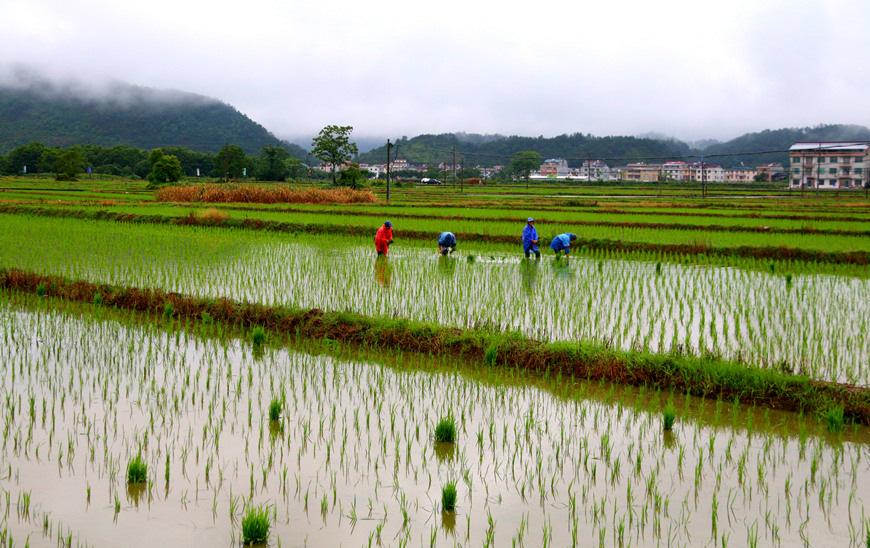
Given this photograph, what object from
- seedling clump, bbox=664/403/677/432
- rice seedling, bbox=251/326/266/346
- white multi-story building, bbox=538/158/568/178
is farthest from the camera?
white multi-story building, bbox=538/158/568/178

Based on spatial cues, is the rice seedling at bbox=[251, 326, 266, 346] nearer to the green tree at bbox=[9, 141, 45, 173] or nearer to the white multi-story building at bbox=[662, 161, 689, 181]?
the green tree at bbox=[9, 141, 45, 173]

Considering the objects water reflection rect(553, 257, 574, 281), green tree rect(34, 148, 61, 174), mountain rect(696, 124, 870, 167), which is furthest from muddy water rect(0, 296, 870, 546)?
mountain rect(696, 124, 870, 167)

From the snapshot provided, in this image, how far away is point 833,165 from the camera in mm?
55438

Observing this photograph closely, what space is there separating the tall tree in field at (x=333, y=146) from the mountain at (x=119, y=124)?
49893mm

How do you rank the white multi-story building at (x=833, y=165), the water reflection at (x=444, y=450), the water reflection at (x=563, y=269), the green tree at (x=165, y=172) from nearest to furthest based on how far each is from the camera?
1. the water reflection at (x=444, y=450)
2. the water reflection at (x=563, y=269)
3. the green tree at (x=165, y=172)
4. the white multi-story building at (x=833, y=165)

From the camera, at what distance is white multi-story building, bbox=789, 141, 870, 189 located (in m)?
54.0

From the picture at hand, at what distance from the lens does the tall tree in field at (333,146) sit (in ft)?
163

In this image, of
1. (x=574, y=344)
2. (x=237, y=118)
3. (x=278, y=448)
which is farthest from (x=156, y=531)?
(x=237, y=118)

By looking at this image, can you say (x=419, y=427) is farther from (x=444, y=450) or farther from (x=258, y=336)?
(x=258, y=336)

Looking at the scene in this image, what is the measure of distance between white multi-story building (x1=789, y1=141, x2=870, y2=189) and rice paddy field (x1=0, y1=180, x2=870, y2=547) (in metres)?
53.2

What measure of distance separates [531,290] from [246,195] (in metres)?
20.3

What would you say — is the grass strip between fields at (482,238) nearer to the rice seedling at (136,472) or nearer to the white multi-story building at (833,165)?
the rice seedling at (136,472)

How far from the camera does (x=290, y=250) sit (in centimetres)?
1185

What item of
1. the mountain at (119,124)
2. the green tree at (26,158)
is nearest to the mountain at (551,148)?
the mountain at (119,124)
